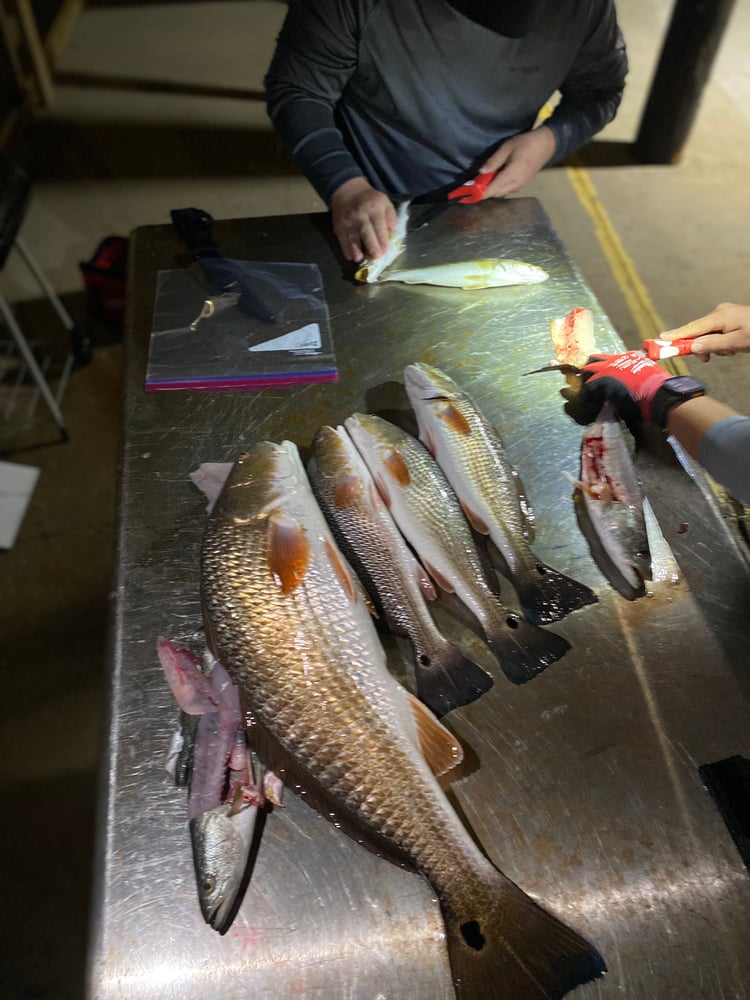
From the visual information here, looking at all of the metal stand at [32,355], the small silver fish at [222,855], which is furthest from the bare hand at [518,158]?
the metal stand at [32,355]

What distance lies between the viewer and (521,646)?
101 centimetres

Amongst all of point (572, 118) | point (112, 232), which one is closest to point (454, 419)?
point (572, 118)

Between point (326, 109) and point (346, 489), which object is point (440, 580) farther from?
point (326, 109)

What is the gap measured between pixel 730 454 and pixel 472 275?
0.73 meters

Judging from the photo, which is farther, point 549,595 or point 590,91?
point 590,91

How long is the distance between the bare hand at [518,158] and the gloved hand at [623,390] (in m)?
0.68

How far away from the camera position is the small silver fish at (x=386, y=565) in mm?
972

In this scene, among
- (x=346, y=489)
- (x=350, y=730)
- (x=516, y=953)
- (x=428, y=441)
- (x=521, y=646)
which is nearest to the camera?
(x=516, y=953)

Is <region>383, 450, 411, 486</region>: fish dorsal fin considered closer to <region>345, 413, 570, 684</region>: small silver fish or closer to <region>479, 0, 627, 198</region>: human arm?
<region>345, 413, 570, 684</region>: small silver fish

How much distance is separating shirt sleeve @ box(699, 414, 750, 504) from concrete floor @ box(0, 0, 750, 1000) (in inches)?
3.8

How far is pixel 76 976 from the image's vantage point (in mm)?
1571

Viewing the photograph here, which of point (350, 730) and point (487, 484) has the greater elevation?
point (487, 484)

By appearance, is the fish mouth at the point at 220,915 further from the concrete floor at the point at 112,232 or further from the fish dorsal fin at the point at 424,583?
the fish dorsal fin at the point at 424,583

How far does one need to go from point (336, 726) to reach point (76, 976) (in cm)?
126
